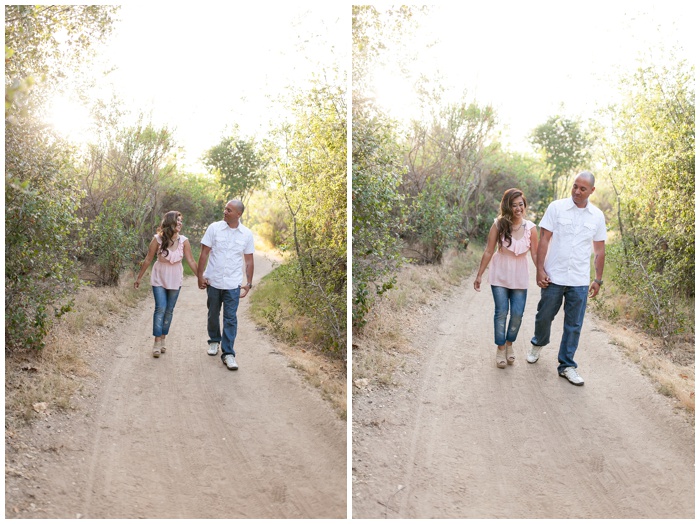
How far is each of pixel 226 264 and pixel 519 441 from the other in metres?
2.22

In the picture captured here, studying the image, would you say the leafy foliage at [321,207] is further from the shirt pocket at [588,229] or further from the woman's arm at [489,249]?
the shirt pocket at [588,229]

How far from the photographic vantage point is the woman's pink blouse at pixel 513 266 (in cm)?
359

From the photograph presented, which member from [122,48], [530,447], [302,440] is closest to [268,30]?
[122,48]

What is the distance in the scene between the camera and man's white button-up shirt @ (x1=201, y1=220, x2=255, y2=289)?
381 centimetres

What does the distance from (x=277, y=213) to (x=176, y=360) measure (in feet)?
3.68

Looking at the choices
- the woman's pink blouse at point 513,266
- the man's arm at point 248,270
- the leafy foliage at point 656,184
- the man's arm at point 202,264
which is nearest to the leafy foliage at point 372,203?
the woman's pink blouse at point 513,266

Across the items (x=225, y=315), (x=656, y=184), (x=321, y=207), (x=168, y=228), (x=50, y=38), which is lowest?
(x=225, y=315)

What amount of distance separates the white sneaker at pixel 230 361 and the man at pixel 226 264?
0.71 ft

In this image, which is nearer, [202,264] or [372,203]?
[372,203]

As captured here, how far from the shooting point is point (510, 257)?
11.9ft

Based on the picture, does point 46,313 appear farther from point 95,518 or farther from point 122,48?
point 122,48

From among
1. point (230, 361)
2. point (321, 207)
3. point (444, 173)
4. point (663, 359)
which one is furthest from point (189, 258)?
point (663, 359)

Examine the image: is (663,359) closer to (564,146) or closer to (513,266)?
(513,266)

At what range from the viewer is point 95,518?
2.61m
